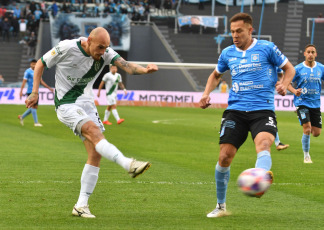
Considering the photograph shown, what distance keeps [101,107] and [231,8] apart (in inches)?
721

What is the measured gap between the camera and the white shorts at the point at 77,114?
7.98 m

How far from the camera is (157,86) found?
41781mm

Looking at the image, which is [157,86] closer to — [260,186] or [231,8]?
[231,8]

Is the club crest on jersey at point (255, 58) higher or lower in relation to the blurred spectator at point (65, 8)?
higher

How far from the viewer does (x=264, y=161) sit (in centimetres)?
725

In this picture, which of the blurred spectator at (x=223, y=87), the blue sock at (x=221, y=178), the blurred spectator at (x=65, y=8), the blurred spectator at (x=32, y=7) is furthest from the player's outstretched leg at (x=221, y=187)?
the blurred spectator at (x=32, y=7)

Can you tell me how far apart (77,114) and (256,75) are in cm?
218

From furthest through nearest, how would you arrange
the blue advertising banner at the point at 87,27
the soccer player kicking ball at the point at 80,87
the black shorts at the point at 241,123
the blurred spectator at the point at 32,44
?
1. the blue advertising banner at the point at 87,27
2. the blurred spectator at the point at 32,44
3. the soccer player kicking ball at the point at 80,87
4. the black shorts at the point at 241,123

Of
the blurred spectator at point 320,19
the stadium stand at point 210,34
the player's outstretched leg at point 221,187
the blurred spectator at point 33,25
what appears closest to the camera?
the player's outstretched leg at point 221,187

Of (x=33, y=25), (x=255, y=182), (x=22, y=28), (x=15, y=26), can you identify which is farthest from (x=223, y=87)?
(x=255, y=182)

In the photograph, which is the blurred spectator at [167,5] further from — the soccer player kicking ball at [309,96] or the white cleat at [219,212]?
the white cleat at [219,212]

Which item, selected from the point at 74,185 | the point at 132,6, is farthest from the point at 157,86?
the point at 74,185

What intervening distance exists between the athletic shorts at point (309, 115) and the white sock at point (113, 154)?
8.27 meters

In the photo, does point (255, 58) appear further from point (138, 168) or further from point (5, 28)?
point (5, 28)
